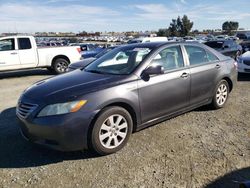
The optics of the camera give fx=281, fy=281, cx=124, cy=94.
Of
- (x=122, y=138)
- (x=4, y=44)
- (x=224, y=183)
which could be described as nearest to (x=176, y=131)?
(x=122, y=138)

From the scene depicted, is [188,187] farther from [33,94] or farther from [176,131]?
[33,94]

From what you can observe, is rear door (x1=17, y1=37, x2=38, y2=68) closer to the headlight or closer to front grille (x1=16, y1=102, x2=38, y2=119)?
front grille (x1=16, y1=102, x2=38, y2=119)

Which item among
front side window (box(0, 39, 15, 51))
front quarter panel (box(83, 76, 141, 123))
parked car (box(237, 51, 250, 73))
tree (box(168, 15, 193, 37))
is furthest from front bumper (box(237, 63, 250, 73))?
tree (box(168, 15, 193, 37))

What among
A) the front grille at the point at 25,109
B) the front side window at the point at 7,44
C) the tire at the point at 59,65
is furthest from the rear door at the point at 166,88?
the front side window at the point at 7,44

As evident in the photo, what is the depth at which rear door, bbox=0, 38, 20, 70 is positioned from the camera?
1172 cm

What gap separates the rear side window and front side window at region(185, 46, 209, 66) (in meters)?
8.77

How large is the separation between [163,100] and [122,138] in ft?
3.20

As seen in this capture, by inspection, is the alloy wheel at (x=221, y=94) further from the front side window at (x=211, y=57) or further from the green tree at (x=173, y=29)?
the green tree at (x=173, y=29)

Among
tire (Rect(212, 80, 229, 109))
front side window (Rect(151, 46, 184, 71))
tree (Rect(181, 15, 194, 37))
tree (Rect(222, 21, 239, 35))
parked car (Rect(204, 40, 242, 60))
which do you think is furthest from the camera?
tree (Rect(222, 21, 239, 35))

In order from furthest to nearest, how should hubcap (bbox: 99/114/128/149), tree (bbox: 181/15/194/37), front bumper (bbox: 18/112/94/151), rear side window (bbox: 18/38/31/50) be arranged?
tree (bbox: 181/15/194/37)
rear side window (bbox: 18/38/31/50)
hubcap (bbox: 99/114/128/149)
front bumper (bbox: 18/112/94/151)

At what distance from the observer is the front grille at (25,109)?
3.78 metres

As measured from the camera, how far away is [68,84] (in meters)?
4.18

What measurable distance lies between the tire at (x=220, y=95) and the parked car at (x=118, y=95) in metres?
0.12

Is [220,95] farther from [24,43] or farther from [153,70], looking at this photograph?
[24,43]
